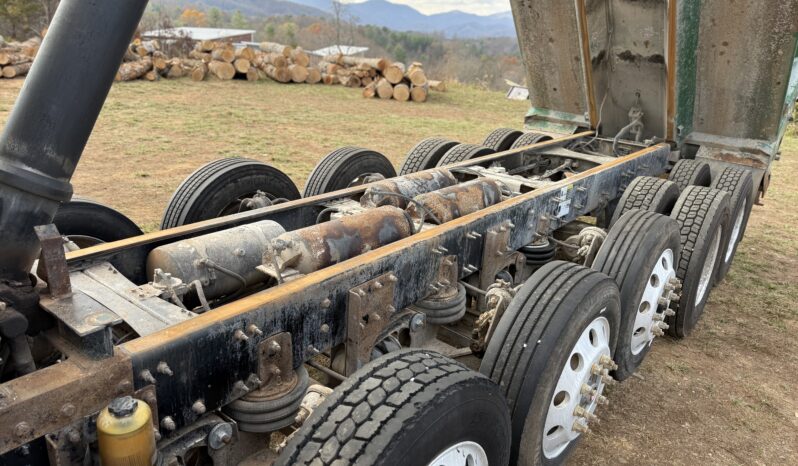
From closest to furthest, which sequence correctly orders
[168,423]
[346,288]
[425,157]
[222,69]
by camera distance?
1. [168,423]
2. [346,288]
3. [425,157]
4. [222,69]

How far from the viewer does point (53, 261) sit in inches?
66.2

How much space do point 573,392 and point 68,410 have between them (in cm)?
194

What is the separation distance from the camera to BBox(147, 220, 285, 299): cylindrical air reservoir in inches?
101

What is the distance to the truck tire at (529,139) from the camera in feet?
20.6

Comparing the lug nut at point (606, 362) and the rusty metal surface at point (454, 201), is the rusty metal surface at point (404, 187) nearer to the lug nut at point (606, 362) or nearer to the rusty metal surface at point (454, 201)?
the rusty metal surface at point (454, 201)

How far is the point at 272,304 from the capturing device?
6.64 feet

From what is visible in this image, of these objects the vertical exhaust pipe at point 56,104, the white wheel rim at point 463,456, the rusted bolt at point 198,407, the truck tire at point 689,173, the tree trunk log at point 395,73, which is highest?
the vertical exhaust pipe at point 56,104

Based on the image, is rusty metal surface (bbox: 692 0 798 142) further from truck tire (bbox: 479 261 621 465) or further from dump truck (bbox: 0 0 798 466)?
truck tire (bbox: 479 261 621 465)

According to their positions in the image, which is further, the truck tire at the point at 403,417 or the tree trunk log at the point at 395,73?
the tree trunk log at the point at 395,73

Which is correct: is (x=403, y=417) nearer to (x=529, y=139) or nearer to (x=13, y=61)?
(x=529, y=139)

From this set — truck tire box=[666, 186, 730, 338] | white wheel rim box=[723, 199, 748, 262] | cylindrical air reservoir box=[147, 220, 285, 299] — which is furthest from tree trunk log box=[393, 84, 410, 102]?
cylindrical air reservoir box=[147, 220, 285, 299]

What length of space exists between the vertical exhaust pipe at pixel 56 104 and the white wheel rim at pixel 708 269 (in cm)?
412

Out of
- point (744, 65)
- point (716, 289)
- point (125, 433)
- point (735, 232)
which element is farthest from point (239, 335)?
point (744, 65)

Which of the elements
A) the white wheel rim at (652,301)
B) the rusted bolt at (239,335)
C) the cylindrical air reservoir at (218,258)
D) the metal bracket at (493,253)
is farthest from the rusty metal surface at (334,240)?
the white wheel rim at (652,301)
